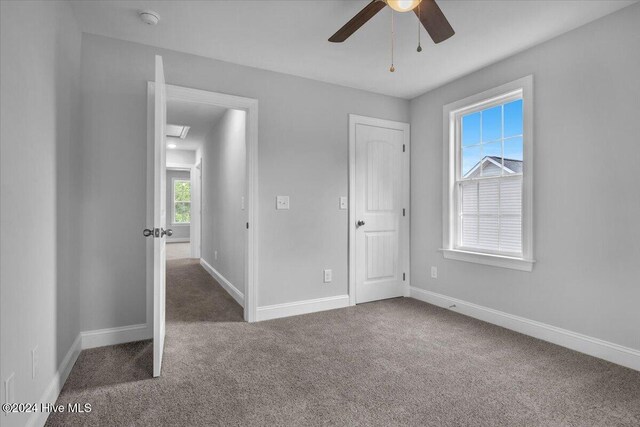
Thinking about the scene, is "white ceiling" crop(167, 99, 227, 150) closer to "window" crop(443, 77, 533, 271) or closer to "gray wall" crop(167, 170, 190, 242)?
"window" crop(443, 77, 533, 271)

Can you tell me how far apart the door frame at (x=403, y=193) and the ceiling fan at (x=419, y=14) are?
1.75 m

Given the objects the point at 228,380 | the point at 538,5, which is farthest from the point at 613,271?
the point at 228,380

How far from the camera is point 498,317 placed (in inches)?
123

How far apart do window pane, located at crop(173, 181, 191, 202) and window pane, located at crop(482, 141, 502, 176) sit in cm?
936

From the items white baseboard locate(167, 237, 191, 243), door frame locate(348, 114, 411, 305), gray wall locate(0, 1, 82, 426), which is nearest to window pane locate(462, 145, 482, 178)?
door frame locate(348, 114, 411, 305)

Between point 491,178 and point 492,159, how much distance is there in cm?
18

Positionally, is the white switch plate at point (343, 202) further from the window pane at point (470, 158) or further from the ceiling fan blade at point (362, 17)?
the ceiling fan blade at point (362, 17)

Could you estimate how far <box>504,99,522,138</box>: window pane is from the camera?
3002mm

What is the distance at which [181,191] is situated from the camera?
10.9 m

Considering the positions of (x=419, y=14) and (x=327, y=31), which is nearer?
(x=419, y=14)

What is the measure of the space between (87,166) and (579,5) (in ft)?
12.1

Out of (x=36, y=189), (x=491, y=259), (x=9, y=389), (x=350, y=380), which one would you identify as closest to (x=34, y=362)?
(x=9, y=389)

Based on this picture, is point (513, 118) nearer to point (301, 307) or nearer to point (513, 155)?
point (513, 155)

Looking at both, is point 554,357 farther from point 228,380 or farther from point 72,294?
point 72,294
